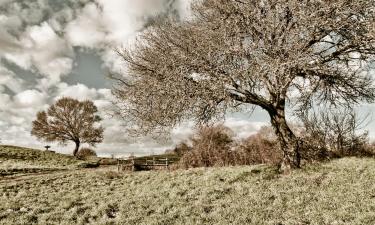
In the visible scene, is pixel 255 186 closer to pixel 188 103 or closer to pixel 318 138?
pixel 188 103

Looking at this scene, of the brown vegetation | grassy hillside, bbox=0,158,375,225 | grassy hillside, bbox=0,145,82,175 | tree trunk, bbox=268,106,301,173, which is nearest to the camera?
grassy hillside, bbox=0,158,375,225

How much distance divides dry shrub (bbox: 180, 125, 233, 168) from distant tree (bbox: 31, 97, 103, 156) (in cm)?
3539

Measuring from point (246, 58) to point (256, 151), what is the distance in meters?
11.4

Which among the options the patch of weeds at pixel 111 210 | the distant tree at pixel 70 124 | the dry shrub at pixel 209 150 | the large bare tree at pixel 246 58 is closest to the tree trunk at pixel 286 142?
the large bare tree at pixel 246 58

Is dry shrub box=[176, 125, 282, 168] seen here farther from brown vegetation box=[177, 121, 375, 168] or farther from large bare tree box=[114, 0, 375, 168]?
large bare tree box=[114, 0, 375, 168]

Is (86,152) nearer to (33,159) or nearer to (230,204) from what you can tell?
(33,159)

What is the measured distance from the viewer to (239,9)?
15.9m

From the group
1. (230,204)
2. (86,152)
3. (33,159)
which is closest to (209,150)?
(230,204)

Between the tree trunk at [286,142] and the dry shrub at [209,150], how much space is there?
7.51m

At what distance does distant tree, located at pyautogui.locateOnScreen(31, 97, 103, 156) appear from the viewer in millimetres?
59969

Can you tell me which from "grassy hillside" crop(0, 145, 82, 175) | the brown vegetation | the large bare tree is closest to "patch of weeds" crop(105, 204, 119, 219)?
the large bare tree

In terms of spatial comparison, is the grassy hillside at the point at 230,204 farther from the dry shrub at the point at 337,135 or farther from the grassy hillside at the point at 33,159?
the grassy hillside at the point at 33,159

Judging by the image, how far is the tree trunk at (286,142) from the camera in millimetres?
18281

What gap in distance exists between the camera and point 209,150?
88.2 ft
